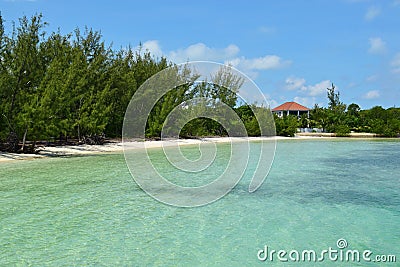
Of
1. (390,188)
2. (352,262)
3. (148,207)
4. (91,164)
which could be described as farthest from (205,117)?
(352,262)

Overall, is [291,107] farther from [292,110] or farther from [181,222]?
[181,222]

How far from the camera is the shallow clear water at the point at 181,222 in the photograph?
5582mm

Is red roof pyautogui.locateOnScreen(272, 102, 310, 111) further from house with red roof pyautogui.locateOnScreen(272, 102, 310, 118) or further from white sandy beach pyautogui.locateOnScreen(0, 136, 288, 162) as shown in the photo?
white sandy beach pyautogui.locateOnScreen(0, 136, 288, 162)

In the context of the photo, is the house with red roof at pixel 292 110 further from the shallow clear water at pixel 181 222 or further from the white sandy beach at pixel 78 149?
the shallow clear water at pixel 181 222

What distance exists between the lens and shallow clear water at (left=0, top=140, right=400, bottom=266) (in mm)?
5582

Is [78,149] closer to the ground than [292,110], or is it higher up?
closer to the ground

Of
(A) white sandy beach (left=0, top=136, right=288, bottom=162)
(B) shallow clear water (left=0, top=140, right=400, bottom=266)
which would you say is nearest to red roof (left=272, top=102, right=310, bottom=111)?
(A) white sandy beach (left=0, top=136, right=288, bottom=162)

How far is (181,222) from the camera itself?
24.2 feet

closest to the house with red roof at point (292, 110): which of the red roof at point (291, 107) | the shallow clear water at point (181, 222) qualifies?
the red roof at point (291, 107)

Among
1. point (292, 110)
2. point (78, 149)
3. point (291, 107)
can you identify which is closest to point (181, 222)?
point (78, 149)

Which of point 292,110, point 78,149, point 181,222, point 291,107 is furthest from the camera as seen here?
point 291,107

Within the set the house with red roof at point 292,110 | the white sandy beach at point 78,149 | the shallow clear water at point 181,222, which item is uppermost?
the house with red roof at point 292,110

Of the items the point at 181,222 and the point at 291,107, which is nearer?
the point at 181,222

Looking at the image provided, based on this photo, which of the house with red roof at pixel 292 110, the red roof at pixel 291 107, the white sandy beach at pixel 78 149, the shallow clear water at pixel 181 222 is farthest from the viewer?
the red roof at pixel 291 107
